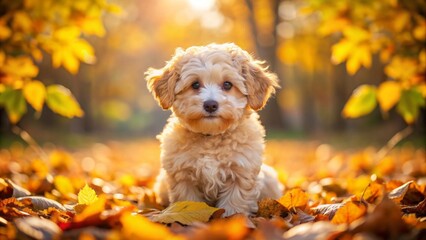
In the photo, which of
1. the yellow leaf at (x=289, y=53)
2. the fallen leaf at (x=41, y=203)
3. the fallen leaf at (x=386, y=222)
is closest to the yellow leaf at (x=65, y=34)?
the fallen leaf at (x=41, y=203)

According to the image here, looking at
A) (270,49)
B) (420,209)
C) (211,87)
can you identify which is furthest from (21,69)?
(270,49)

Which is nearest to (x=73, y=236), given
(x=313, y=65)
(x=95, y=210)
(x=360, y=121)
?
(x=95, y=210)

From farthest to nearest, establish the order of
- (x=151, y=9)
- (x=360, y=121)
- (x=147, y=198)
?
1. (x=151, y=9)
2. (x=360, y=121)
3. (x=147, y=198)

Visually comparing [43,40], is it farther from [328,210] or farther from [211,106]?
[328,210]

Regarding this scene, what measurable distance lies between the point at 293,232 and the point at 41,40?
12.7ft

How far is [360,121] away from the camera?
69.9ft

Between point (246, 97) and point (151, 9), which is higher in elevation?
point (151, 9)

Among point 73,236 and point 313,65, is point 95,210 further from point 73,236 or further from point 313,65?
point 313,65

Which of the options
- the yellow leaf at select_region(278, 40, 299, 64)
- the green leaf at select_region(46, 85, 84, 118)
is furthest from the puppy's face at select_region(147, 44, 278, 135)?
the yellow leaf at select_region(278, 40, 299, 64)

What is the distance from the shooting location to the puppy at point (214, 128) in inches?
146

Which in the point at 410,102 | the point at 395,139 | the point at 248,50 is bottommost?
the point at 395,139

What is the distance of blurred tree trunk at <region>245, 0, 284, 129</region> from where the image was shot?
2114 cm

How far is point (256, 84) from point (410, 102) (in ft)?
6.25

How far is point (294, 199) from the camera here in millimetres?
3486
